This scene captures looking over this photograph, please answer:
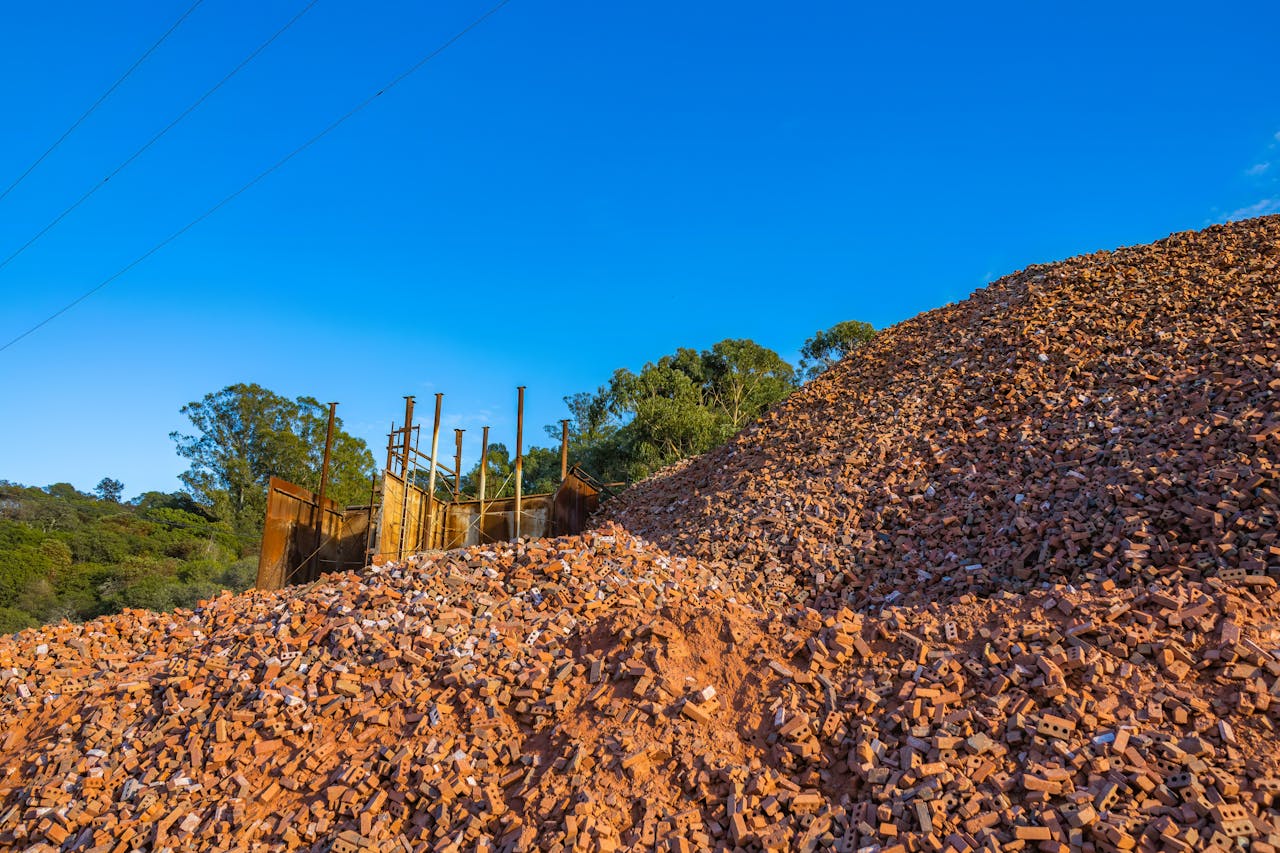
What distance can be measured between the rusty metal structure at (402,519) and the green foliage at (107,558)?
32.5 feet

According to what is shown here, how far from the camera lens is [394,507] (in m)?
16.0

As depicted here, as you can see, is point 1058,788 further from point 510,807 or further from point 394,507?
point 394,507

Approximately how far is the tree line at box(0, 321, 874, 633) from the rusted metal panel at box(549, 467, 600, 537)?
12.5 ft

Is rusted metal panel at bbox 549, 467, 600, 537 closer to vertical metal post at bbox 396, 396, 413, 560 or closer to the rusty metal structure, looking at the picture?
the rusty metal structure

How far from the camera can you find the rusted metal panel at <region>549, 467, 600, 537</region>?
59.2ft

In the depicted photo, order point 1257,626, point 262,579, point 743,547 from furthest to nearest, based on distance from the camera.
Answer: point 262,579
point 743,547
point 1257,626

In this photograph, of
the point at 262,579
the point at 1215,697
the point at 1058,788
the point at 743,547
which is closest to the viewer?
the point at 1058,788

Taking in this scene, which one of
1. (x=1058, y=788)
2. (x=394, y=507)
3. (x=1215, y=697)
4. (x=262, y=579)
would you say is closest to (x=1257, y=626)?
(x=1215, y=697)

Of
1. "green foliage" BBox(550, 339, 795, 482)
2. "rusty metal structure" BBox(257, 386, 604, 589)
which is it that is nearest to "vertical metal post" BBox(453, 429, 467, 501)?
"rusty metal structure" BBox(257, 386, 604, 589)

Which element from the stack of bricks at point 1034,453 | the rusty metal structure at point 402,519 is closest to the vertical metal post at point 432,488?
the rusty metal structure at point 402,519

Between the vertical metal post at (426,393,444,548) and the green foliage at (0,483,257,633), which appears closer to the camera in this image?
the vertical metal post at (426,393,444,548)

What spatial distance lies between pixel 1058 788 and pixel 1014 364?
10.5 metres

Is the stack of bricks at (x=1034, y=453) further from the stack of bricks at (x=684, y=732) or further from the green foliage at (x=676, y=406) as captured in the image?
the green foliage at (x=676, y=406)

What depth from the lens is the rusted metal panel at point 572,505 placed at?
59.2 feet
